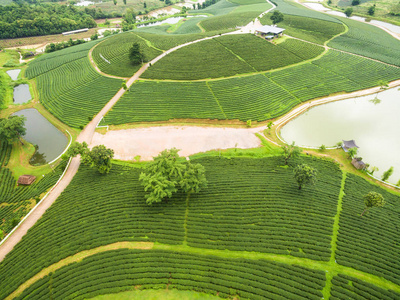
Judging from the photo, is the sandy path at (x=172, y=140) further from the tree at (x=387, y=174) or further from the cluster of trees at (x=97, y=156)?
the tree at (x=387, y=174)

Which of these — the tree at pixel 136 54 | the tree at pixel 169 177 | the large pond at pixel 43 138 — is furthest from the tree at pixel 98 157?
the tree at pixel 136 54

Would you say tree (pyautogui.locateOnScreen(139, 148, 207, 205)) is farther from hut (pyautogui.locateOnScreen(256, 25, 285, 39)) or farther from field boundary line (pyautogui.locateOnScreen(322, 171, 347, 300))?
hut (pyautogui.locateOnScreen(256, 25, 285, 39))

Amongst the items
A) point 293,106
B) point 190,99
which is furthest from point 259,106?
point 190,99

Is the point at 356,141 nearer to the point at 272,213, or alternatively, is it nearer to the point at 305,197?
the point at 305,197

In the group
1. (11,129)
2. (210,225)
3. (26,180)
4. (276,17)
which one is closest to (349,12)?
(276,17)

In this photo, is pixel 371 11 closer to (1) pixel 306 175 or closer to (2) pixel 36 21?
(1) pixel 306 175

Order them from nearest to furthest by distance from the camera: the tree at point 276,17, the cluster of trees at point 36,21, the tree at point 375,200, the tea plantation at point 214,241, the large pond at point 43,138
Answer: the tea plantation at point 214,241 → the tree at point 375,200 → the large pond at point 43,138 → the tree at point 276,17 → the cluster of trees at point 36,21

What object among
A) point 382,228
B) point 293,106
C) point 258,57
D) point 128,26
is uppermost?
point 128,26
